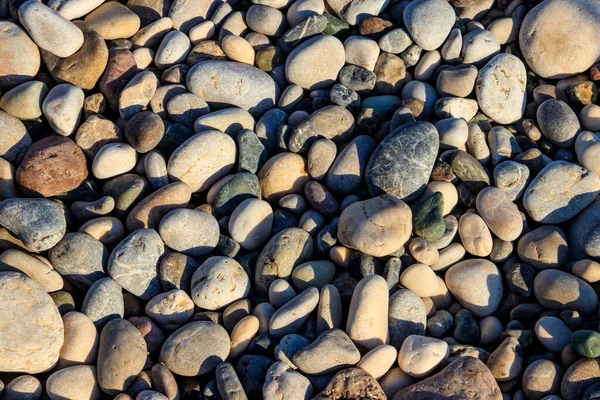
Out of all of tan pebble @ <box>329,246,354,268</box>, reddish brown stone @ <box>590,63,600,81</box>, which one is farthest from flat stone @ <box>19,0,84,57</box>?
reddish brown stone @ <box>590,63,600,81</box>

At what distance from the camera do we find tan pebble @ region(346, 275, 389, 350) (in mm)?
3279

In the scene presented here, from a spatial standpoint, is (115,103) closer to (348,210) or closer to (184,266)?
(184,266)

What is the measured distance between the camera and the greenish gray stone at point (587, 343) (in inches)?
118

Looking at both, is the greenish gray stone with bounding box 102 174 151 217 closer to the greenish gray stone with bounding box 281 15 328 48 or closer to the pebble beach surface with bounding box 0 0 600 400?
the pebble beach surface with bounding box 0 0 600 400

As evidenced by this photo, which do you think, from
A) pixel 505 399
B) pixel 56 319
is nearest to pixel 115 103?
pixel 56 319

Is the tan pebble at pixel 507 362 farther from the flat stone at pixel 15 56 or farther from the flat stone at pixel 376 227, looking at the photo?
the flat stone at pixel 15 56

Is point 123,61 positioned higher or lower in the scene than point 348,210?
higher

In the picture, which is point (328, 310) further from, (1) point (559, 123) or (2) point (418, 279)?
(1) point (559, 123)

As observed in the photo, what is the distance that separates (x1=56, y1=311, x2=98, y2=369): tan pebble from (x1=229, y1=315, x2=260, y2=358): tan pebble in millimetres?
768

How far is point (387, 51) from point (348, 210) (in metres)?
1.44

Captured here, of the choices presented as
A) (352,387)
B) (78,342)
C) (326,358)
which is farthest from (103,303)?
(352,387)

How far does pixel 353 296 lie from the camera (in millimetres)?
3383

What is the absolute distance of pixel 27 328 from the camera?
3215 millimetres

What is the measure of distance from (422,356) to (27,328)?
2090mm
